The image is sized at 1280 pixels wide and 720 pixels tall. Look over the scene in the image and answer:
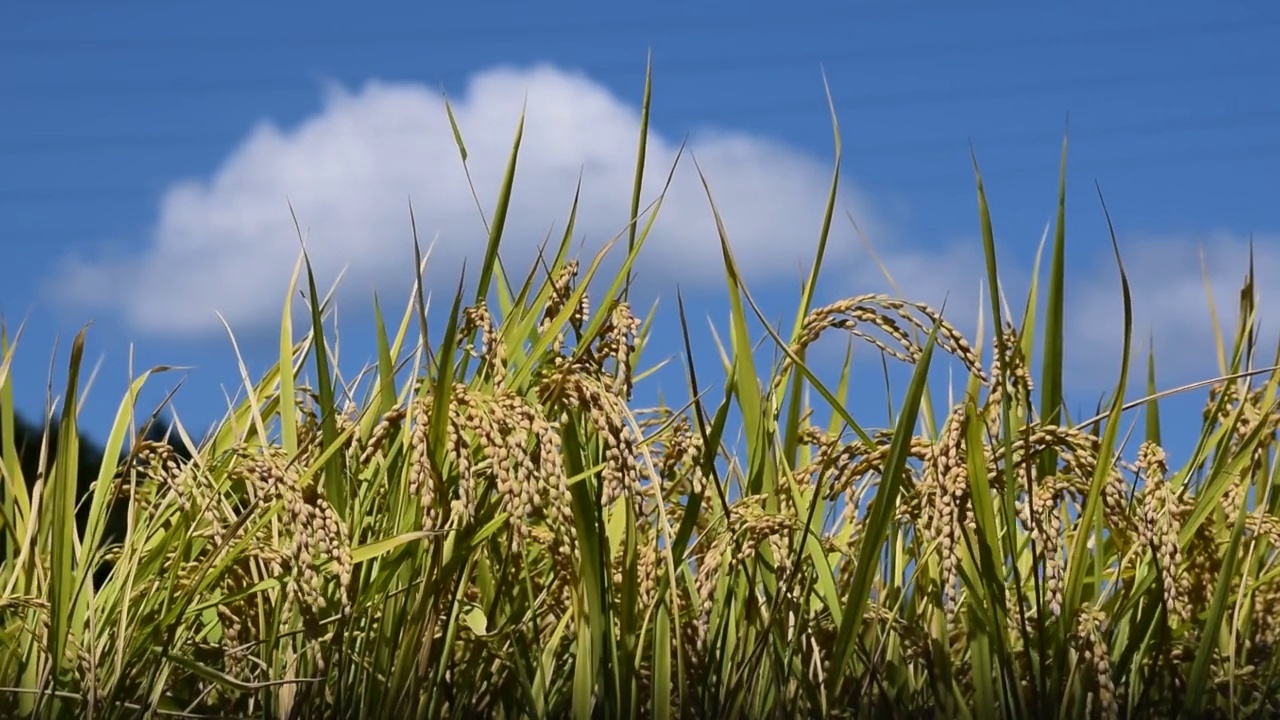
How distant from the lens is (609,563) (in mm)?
1814

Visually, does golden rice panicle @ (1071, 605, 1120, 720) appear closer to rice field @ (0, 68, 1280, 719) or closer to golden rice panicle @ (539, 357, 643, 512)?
rice field @ (0, 68, 1280, 719)

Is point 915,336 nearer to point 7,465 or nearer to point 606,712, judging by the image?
point 606,712

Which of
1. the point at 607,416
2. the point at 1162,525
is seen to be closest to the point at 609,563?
the point at 607,416

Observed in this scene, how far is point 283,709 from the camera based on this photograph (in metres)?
1.80

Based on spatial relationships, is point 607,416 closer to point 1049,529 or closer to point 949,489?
point 949,489

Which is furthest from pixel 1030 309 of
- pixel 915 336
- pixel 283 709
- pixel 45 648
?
pixel 45 648

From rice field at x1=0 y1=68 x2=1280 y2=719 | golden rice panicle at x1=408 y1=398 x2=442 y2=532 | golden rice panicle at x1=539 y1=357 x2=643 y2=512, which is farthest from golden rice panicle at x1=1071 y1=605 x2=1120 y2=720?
golden rice panicle at x1=408 y1=398 x2=442 y2=532

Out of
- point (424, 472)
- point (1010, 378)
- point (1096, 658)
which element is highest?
point (1010, 378)

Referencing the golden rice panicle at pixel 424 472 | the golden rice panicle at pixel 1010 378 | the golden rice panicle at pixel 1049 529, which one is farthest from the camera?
the golden rice panicle at pixel 1010 378

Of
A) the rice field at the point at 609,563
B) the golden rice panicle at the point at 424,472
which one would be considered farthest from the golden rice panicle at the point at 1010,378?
the golden rice panicle at the point at 424,472

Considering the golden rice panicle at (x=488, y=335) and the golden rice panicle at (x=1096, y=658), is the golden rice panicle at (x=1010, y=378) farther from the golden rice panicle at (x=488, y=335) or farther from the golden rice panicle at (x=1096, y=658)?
the golden rice panicle at (x=488, y=335)

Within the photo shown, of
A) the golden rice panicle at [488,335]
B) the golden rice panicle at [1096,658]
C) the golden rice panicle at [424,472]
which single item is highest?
the golden rice panicle at [488,335]

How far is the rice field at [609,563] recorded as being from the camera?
1.69 m

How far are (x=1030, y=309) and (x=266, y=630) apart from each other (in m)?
1.41
